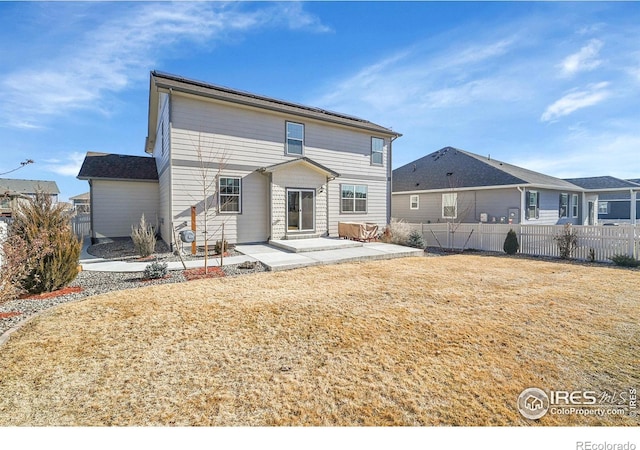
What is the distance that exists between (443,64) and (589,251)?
Result: 874 cm

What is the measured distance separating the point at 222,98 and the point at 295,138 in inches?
139

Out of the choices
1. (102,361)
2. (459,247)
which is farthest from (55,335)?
(459,247)

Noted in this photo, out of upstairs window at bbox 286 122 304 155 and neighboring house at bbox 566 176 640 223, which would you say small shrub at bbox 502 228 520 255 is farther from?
neighboring house at bbox 566 176 640 223

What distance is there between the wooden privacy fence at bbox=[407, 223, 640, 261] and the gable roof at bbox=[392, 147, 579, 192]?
17.0 ft

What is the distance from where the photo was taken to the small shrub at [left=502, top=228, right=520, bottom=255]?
11.5 m

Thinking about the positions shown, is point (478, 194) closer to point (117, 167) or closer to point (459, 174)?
point (459, 174)

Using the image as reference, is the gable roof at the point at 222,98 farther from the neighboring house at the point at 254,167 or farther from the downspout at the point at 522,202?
the downspout at the point at 522,202

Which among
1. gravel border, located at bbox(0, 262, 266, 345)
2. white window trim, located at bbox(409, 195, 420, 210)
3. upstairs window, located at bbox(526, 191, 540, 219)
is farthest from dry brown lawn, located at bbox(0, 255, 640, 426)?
white window trim, located at bbox(409, 195, 420, 210)

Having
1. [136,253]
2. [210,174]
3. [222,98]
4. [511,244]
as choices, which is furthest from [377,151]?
[136,253]

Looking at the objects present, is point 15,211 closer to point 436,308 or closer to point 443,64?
point 436,308

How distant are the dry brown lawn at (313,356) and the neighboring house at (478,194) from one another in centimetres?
1213

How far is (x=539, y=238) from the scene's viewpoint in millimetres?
11250

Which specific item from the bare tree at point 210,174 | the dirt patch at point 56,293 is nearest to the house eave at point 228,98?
the bare tree at point 210,174
